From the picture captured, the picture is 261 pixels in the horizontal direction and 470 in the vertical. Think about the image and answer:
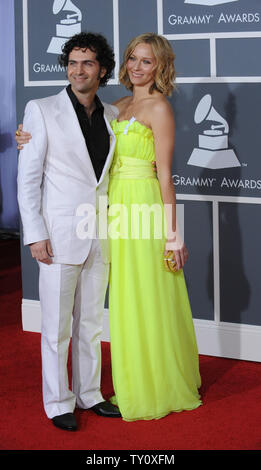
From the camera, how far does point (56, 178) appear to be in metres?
3.22

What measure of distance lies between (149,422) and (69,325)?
1.87ft

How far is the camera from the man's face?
322cm

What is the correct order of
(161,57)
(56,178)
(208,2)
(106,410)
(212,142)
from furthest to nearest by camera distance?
(212,142) < (208,2) < (106,410) < (161,57) < (56,178)

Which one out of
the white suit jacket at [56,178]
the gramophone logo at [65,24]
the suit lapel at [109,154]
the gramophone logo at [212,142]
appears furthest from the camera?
the gramophone logo at [65,24]

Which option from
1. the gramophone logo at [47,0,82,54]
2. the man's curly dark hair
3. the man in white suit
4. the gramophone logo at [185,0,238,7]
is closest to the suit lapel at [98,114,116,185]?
the man in white suit

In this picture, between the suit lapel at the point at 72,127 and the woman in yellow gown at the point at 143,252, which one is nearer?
the suit lapel at the point at 72,127

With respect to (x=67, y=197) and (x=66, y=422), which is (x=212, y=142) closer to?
(x=67, y=197)

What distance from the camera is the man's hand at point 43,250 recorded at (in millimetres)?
3242

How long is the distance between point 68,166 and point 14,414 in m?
1.24

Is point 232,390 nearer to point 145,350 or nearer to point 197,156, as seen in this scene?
point 145,350

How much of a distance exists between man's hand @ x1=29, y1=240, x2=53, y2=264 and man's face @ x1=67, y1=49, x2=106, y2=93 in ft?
2.17

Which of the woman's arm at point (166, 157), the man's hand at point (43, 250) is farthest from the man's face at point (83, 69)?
the man's hand at point (43, 250)
